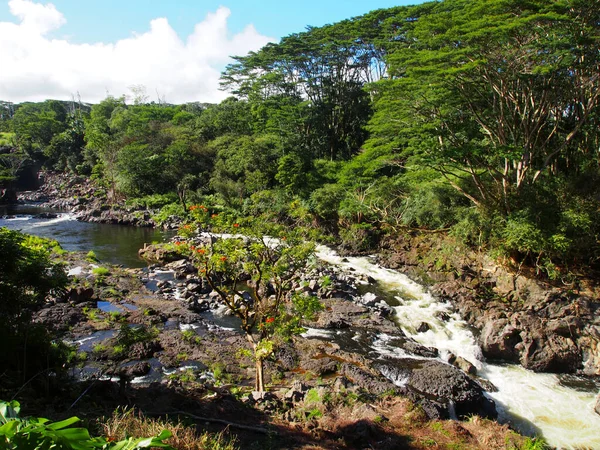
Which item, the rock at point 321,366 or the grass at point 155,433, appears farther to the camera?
the rock at point 321,366

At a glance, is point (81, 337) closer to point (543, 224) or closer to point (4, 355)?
point (4, 355)

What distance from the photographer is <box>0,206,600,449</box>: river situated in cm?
882

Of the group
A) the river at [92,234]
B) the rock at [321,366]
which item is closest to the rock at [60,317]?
the river at [92,234]

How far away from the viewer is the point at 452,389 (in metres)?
9.62

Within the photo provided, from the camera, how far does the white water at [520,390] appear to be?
28.6 feet

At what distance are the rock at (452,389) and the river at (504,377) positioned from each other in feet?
1.86

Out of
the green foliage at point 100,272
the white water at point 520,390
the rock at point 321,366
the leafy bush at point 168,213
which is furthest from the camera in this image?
the leafy bush at point 168,213

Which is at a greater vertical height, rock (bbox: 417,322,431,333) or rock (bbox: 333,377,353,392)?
rock (bbox: 333,377,353,392)

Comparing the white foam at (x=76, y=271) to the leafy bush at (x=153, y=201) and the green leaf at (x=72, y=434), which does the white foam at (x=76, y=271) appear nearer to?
the leafy bush at (x=153, y=201)

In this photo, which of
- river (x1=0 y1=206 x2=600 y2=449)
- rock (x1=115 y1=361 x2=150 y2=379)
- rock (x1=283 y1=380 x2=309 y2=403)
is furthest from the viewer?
rock (x1=115 y1=361 x2=150 y2=379)

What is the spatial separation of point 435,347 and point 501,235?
241 inches

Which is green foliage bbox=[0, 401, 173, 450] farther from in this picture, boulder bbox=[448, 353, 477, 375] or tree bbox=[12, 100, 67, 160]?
tree bbox=[12, 100, 67, 160]

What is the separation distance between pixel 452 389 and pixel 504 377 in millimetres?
2340

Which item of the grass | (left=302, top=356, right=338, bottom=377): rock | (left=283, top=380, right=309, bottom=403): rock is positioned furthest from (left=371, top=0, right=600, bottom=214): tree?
the grass
